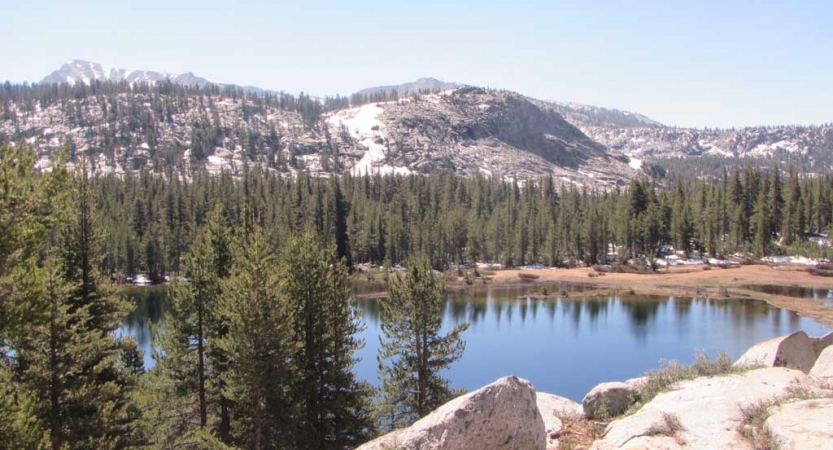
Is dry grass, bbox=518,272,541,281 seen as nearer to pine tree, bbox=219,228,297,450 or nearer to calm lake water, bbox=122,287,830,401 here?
calm lake water, bbox=122,287,830,401

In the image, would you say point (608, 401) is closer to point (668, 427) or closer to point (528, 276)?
point (668, 427)

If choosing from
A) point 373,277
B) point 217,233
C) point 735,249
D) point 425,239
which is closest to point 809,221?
point 735,249

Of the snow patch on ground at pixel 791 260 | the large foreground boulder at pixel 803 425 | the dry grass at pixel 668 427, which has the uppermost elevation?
the large foreground boulder at pixel 803 425

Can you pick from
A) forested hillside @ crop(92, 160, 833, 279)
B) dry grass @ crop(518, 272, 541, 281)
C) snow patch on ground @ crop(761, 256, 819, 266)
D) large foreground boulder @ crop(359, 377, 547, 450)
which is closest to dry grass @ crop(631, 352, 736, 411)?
large foreground boulder @ crop(359, 377, 547, 450)

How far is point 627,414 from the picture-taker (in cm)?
1474

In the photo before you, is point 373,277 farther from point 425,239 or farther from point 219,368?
point 219,368

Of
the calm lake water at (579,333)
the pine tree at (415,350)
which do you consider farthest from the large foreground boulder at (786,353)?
the calm lake water at (579,333)

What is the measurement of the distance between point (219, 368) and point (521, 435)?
1776 centimetres

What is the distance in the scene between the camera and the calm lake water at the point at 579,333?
49.5 metres

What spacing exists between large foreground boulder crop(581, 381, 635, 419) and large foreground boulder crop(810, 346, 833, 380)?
435 cm

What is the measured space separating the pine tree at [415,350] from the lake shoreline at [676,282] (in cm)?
6016

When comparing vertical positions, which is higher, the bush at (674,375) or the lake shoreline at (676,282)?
the bush at (674,375)

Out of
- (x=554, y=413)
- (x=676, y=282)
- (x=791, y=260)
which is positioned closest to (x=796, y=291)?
(x=676, y=282)

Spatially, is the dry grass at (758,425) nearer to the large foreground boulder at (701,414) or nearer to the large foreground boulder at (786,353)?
the large foreground boulder at (701,414)
